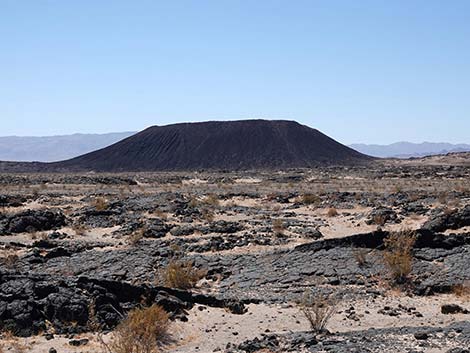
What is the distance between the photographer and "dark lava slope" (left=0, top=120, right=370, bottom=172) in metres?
101

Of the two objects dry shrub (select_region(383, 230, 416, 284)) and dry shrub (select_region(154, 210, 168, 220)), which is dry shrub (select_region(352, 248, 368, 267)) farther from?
dry shrub (select_region(154, 210, 168, 220))

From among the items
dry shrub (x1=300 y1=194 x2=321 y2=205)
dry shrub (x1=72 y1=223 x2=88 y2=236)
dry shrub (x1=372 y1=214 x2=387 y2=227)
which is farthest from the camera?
dry shrub (x1=300 y1=194 x2=321 y2=205)

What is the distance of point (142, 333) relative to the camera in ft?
29.2

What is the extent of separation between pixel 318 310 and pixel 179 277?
14.0 feet

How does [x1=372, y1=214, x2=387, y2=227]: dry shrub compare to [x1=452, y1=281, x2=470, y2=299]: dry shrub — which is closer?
[x1=452, y1=281, x2=470, y2=299]: dry shrub

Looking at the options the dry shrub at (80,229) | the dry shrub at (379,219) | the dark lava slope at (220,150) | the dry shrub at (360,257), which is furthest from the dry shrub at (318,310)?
the dark lava slope at (220,150)

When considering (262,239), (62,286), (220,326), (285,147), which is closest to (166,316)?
(220,326)

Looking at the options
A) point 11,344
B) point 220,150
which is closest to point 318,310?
point 11,344

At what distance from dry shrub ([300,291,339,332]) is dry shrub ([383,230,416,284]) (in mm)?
2017

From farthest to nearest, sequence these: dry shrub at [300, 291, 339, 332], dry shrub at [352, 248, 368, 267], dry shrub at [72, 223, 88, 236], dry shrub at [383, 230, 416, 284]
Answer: dry shrub at [72, 223, 88, 236]
dry shrub at [352, 248, 368, 267]
dry shrub at [383, 230, 416, 284]
dry shrub at [300, 291, 339, 332]

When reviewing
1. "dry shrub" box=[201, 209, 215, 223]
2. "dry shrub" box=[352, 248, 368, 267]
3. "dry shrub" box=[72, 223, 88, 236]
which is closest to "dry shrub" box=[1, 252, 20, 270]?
"dry shrub" box=[72, 223, 88, 236]

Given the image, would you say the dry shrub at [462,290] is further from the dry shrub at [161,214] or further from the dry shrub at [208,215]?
the dry shrub at [161,214]

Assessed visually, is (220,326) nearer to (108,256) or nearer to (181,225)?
(108,256)

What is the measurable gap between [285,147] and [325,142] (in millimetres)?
10848
